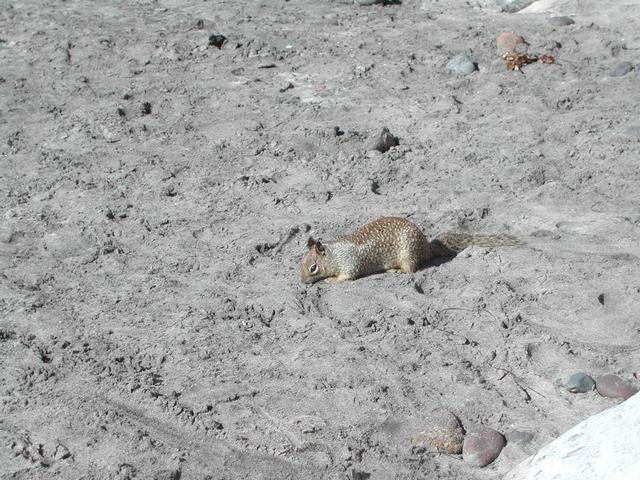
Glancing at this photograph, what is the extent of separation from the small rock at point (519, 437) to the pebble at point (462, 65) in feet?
16.2

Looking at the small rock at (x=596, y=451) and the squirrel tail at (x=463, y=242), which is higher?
the small rock at (x=596, y=451)

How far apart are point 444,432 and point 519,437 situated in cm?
37

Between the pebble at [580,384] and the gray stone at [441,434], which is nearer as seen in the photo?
the gray stone at [441,434]

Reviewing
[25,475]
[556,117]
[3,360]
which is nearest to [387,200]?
[556,117]

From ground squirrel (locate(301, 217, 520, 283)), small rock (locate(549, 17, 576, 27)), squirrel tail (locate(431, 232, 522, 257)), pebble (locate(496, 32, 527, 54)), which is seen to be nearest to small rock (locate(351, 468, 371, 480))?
ground squirrel (locate(301, 217, 520, 283))

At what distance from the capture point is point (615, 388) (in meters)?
4.84

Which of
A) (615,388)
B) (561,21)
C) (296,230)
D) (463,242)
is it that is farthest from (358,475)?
(561,21)

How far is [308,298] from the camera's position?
5.96 m

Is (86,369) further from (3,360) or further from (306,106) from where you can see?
(306,106)

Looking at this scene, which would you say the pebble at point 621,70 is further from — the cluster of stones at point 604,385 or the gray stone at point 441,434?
the gray stone at point 441,434

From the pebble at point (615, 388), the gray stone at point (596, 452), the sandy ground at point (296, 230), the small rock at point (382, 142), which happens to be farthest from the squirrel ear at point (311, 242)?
the gray stone at point (596, 452)

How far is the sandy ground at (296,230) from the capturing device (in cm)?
487

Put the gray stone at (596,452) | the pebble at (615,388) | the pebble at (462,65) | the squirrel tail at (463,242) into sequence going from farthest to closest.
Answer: the pebble at (462,65), the squirrel tail at (463,242), the pebble at (615,388), the gray stone at (596,452)

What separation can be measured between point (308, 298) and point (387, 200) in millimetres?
1380
